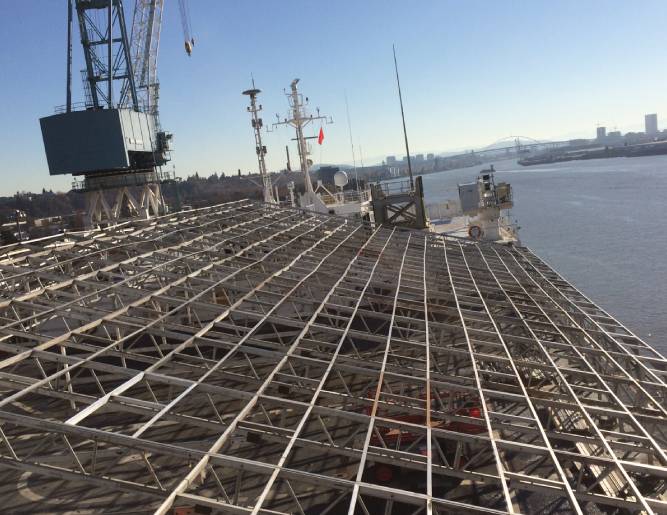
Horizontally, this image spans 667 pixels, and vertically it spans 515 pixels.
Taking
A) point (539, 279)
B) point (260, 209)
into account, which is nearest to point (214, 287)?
point (539, 279)

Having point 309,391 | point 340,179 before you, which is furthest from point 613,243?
point 309,391

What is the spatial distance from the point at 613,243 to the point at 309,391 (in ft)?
169

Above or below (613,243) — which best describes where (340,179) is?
above

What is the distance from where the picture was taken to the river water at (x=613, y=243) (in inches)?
1390

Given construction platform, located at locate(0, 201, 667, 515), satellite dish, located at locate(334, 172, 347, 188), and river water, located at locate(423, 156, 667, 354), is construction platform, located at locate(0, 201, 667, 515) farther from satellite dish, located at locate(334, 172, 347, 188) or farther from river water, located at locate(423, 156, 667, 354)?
satellite dish, located at locate(334, 172, 347, 188)

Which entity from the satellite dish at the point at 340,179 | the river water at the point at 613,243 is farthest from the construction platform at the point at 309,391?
the satellite dish at the point at 340,179

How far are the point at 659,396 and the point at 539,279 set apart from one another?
11.2 m

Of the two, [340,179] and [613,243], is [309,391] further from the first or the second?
[613,243]

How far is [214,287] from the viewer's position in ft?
52.8

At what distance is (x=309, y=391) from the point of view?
10773 millimetres

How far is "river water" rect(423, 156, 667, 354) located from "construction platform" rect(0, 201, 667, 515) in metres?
12.6

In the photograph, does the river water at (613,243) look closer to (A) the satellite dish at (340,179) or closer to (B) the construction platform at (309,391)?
(B) the construction platform at (309,391)

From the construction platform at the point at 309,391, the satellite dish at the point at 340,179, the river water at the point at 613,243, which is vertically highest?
the satellite dish at the point at 340,179

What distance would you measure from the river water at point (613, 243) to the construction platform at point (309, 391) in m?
12.6
